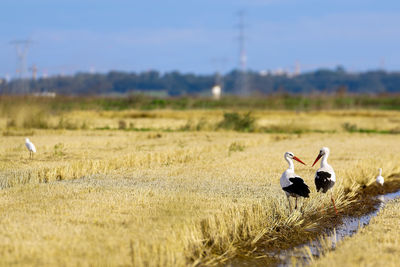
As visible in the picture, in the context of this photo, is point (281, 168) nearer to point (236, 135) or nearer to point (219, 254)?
point (219, 254)

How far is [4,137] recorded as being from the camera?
23891mm

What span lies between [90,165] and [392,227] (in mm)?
8768

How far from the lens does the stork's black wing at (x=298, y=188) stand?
996 cm

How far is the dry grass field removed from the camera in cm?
744

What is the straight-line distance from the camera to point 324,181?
35.9 feet

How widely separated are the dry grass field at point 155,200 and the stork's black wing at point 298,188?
16.6 inches

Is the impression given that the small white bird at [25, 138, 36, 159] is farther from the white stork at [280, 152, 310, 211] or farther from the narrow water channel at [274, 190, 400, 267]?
the narrow water channel at [274, 190, 400, 267]

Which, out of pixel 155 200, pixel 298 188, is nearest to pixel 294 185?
pixel 298 188

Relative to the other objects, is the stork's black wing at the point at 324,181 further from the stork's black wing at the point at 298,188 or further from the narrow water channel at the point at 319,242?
the stork's black wing at the point at 298,188

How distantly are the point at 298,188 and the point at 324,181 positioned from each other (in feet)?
3.75

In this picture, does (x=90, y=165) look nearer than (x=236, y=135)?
Yes

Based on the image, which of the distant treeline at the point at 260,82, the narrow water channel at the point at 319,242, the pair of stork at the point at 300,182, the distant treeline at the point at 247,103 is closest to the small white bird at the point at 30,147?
the pair of stork at the point at 300,182

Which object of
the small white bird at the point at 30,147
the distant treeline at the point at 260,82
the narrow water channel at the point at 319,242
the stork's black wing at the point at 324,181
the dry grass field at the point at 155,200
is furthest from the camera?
the distant treeline at the point at 260,82

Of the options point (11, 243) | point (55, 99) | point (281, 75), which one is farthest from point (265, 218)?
point (281, 75)
